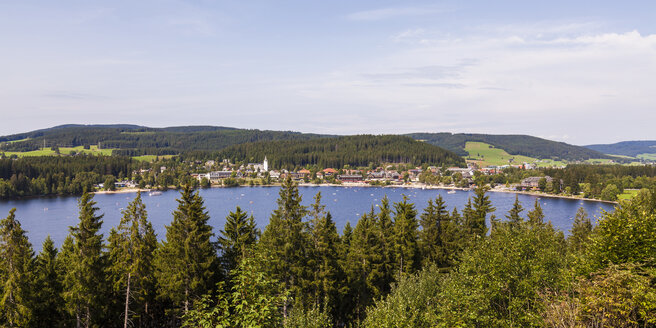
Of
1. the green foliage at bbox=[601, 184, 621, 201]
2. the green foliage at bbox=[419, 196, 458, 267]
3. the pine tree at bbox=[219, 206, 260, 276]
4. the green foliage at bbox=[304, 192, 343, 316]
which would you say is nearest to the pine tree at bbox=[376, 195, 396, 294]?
the green foliage at bbox=[419, 196, 458, 267]

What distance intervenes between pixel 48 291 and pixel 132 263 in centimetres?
477

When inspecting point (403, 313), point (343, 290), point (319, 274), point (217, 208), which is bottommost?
point (217, 208)

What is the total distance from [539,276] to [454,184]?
567 ft

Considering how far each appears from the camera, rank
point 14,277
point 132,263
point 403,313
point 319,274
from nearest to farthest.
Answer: point 403,313, point 14,277, point 132,263, point 319,274

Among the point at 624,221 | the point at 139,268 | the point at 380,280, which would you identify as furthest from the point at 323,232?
the point at 624,221

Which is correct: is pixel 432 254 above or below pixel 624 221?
below

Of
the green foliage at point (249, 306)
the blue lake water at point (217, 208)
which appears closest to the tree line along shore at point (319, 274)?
the green foliage at point (249, 306)

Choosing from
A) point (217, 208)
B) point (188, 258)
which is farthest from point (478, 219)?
point (217, 208)

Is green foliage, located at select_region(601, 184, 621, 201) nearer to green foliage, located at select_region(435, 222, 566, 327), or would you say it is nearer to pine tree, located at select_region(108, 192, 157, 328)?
green foliage, located at select_region(435, 222, 566, 327)

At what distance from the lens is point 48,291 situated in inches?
902

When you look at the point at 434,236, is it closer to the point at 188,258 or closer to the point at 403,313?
the point at 188,258

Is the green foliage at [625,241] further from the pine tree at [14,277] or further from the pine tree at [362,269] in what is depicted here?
the pine tree at [14,277]

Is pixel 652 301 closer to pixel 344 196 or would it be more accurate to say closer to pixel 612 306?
pixel 612 306

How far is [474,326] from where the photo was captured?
14.8 m
